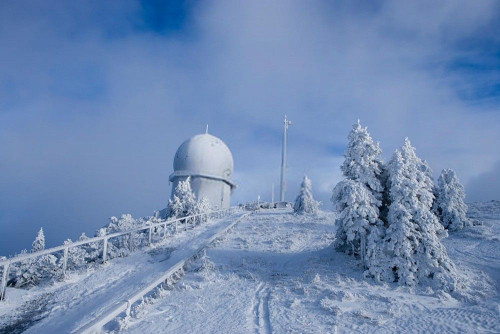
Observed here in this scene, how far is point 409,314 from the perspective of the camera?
6.82 metres

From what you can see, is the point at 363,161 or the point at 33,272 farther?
the point at 363,161

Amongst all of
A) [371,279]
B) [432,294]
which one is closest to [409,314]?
[432,294]

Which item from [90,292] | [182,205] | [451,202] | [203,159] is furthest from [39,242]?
[451,202]

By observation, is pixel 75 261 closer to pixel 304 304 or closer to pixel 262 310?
pixel 262 310

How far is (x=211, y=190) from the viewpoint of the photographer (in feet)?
157

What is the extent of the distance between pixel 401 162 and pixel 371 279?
4.60m

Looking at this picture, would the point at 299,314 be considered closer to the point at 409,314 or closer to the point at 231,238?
the point at 409,314

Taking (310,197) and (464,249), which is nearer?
(464,249)

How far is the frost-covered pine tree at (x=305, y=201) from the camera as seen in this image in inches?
1427

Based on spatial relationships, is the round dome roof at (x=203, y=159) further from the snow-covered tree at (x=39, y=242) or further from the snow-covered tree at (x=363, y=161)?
the snow-covered tree at (x=363, y=161)

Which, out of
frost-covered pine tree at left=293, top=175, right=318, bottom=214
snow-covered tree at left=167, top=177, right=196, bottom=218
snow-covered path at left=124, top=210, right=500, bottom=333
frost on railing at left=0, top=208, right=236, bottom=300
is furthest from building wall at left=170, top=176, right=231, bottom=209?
snow-covered path at left=124, top=210, right=500, bottom=333

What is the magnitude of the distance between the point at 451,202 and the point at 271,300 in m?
21.6

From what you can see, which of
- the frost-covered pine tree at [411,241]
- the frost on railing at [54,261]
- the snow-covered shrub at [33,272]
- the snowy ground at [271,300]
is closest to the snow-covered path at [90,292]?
the snowy ground at [271,300]

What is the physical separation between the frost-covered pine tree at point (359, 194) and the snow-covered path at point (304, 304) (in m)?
1.22
